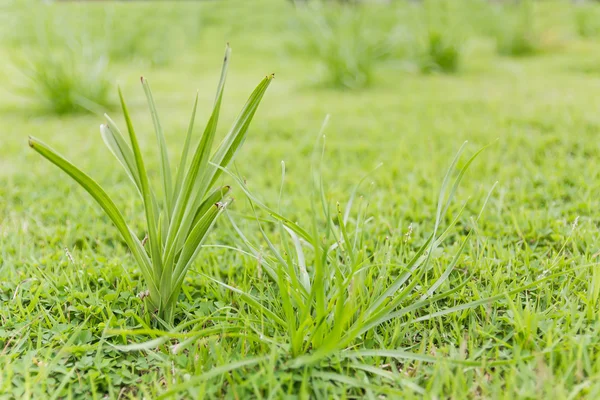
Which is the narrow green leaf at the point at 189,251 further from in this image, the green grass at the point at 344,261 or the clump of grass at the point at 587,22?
the clump of grass at the point at 587,22

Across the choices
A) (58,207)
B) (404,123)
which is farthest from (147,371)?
(404,123)

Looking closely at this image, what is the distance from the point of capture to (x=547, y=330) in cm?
108

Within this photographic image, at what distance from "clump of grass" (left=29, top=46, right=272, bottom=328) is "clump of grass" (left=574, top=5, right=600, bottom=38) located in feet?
22.4

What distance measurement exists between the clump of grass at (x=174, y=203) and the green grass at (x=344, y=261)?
10cm

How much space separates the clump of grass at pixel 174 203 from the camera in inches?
42.8

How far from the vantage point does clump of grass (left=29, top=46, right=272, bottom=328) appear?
1.09 m

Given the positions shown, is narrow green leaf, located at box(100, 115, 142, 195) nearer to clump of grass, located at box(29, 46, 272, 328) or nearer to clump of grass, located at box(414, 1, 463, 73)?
clump of grass, located at box(29, 46, 272, 328)

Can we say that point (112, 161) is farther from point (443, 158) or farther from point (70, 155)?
point (443, 158)

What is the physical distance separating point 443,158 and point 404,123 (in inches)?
27.6

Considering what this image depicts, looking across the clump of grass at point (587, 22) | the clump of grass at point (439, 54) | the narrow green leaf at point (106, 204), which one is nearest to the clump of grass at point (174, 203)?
the narrow green leaf at point (106, 204)

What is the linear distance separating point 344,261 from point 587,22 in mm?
6911

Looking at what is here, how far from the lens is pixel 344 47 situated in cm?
430

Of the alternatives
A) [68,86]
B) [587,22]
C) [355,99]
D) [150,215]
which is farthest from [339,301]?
[587,22]

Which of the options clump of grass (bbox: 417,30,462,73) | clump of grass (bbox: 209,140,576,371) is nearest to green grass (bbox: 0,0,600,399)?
clump of grass (bbox: 209,140,576,371)
